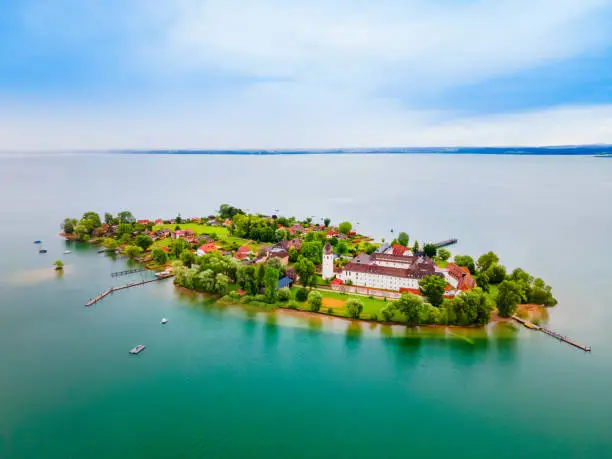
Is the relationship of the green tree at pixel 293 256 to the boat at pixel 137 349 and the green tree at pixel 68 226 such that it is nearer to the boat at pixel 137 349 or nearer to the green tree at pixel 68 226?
the boat at pixel 137 349

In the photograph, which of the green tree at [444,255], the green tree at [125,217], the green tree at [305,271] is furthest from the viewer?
the green tree at [125,217]

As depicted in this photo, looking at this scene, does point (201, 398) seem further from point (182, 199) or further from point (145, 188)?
point (145, 188)

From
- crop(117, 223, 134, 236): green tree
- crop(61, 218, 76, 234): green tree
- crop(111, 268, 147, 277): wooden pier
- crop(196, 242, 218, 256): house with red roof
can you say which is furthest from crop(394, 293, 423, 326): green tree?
crop(61, 218, 76, 234): green tree

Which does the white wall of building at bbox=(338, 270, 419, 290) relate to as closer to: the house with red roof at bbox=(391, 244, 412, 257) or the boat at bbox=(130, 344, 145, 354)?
the house with red roof at bbox=(391, 244, 412, 257)

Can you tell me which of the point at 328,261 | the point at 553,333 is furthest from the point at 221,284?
the point at 553,333

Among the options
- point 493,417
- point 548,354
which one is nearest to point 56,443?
point 493,417

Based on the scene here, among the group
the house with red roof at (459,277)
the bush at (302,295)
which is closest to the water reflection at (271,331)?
the bush at (302,295)

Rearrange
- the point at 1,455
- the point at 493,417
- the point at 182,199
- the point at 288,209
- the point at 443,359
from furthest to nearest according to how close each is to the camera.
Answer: the point at 182,199
the point at 288,209
the point at 443,359
the point at 493,417
the point at 1,455
